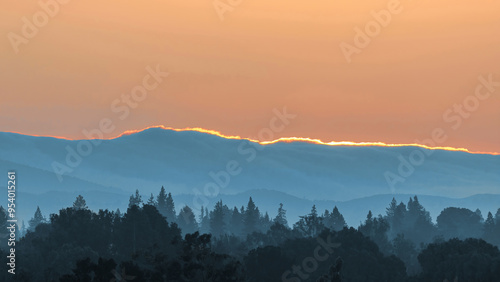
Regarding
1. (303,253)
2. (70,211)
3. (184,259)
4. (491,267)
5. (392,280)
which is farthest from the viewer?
(70,211)

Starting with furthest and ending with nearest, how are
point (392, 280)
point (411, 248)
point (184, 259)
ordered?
point (411, 248) → point (392, 280) → point (184, 259)

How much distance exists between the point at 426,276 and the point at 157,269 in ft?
139

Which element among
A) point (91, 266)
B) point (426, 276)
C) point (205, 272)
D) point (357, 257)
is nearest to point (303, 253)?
point (357, 257)

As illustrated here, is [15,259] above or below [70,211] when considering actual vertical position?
below

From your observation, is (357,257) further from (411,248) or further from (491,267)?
(411,248)

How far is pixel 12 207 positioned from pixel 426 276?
183 ft

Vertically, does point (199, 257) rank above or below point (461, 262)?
below

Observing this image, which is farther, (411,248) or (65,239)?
(411,248)

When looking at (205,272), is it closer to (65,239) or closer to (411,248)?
(65,239)

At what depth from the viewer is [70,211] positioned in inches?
6531

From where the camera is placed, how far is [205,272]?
101688 millimetres

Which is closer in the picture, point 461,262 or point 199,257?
point 199,257

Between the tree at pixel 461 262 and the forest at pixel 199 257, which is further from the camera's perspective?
the tree at pixel 461 262

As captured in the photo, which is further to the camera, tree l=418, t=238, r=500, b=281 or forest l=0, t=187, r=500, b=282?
tree l=418, t=238, r=500, b=281
